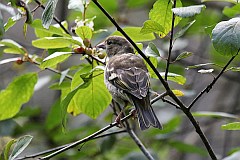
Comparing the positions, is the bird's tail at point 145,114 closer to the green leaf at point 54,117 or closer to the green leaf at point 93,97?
the green leaf at point 93,97

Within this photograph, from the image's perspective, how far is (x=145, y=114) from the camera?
2.94m

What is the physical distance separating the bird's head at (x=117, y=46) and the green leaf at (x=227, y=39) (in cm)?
166

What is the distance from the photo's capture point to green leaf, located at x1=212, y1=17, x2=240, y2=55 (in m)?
2.12

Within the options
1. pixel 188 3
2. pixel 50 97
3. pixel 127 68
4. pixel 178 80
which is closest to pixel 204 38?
pixel 188 3

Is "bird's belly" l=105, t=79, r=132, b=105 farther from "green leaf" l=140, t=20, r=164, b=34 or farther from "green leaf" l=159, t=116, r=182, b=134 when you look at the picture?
"green leaf" l=159, t=116, r=182, b=134

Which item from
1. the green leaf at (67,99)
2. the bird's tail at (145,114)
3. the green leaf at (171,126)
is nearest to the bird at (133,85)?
the bird's tail at (145,114)

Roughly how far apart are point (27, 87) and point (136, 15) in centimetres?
493

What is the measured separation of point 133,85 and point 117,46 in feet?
2.81

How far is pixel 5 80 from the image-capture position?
6.24 meters

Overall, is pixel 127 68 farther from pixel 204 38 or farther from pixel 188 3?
pixel 204 38

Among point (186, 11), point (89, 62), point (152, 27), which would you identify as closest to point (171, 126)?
point (89, 62)

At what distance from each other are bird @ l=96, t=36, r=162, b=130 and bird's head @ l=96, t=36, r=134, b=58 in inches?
17.9

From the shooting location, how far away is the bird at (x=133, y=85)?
2.92 m

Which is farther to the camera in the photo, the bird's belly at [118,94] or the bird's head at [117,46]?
the bird's head at [117,46]
